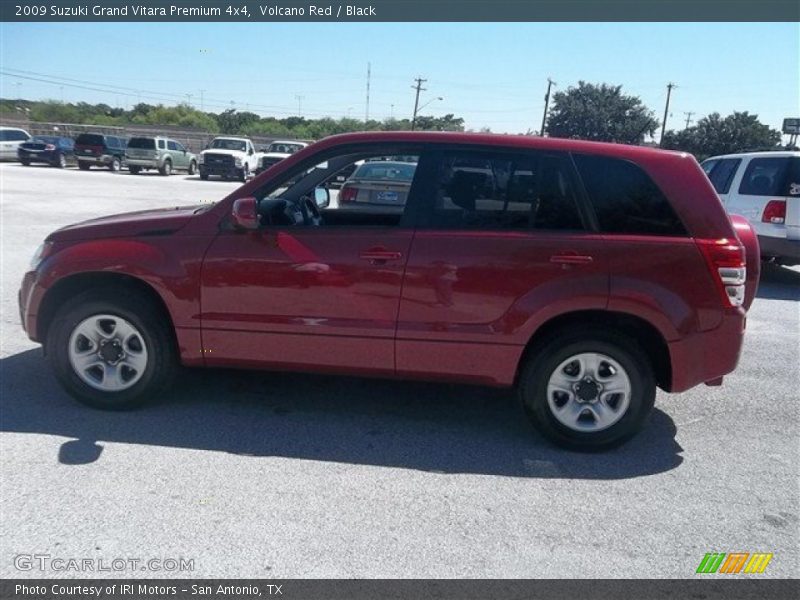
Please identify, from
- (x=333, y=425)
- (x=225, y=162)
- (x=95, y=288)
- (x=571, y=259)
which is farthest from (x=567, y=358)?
(x=225, y=162)

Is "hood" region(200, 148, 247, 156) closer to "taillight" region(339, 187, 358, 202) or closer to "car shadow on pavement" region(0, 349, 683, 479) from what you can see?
"taillight" region(339, 187, 358, 202)

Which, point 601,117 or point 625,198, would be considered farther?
point 601,117

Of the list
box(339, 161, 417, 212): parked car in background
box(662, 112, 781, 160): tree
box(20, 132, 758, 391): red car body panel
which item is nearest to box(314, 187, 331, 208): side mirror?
box(339, 161, 417, 212): parked car in background

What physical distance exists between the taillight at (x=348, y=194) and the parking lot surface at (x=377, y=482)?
1568 mm

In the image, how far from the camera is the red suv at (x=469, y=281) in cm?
415

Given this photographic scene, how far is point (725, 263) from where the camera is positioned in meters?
4.11

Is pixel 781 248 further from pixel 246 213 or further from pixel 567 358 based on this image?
pixel 246 213

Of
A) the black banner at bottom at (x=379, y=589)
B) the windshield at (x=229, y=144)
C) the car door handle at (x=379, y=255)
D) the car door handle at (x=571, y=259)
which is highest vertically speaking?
the windshield at (x=229, y=144)

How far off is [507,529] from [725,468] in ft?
5.42

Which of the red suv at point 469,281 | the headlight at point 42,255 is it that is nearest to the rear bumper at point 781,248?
the red suv at point 469,281

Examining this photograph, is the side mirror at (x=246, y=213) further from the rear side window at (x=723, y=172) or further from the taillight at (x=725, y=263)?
the rear side window at (x=723, y=172)

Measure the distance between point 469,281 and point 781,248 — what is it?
7.44m

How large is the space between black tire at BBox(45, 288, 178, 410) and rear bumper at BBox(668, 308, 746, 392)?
10.8ft

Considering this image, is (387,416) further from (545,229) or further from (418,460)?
(545,229)
